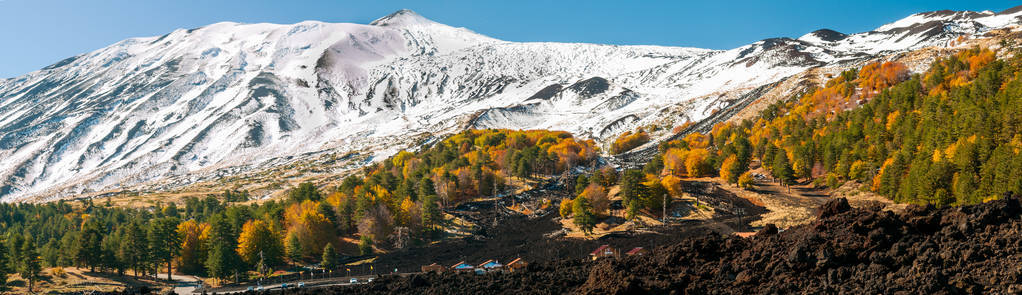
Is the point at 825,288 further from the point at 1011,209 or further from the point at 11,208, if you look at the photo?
the point at 11,208

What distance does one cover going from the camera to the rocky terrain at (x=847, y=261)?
23578mm

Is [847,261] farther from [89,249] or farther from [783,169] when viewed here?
[89,249]

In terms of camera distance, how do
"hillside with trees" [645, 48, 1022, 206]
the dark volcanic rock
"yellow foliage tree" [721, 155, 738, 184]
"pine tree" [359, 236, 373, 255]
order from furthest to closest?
"yellow foliage tree" [721, 155, 738, 184], "pine tree" [359, 236, 373, 255], "hillside with trees" [645, 48, 1022, 206], the dark volcanic rock

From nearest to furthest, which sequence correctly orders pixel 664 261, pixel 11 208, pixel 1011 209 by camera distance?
1. pixel 1011 209
2. pixel 664 261
3. pixel 11 208

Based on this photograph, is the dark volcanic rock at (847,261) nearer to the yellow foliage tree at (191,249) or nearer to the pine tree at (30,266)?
the pine tree at (30,266)

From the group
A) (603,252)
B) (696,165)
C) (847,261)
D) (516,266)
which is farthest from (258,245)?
(696,165)

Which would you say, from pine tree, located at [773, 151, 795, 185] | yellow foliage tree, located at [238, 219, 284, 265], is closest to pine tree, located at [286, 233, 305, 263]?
yellow foliage tree, located at [238, 219, 284, 265]

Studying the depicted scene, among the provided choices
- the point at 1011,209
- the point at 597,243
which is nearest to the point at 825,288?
the point at 1011,209

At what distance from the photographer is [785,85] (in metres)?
188

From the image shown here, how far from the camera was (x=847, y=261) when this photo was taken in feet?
88.7

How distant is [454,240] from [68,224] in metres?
82.9

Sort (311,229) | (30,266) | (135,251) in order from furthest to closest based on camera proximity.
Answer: (311,229) → (135,251) → (30,266)

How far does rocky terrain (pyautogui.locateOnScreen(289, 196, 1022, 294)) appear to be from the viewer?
23578 mm

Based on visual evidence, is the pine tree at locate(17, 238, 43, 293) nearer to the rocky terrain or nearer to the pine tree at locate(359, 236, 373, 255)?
the pine tree at locate(359, 236, 373, 255)
